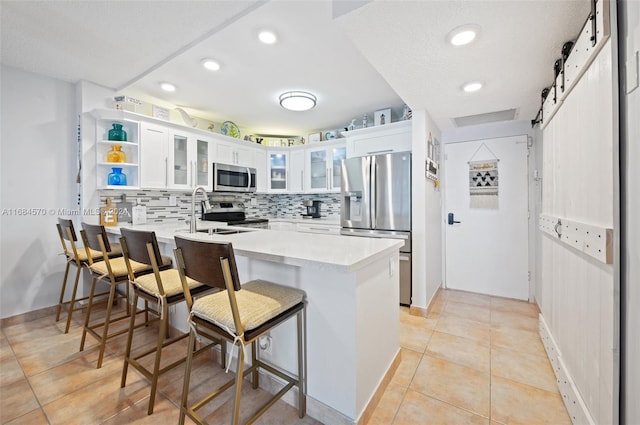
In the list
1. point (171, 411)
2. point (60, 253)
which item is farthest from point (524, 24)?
point (60, 253)

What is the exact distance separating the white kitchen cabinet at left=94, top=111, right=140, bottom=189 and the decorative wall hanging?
4.11 metres

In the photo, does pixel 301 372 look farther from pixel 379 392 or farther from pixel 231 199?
pixel 231 199

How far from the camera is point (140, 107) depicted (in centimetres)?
306

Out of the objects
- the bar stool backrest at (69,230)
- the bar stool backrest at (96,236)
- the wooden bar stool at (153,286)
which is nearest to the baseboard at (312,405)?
the wooden bar stool at (153,286)

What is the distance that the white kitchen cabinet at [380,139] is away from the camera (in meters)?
3.11

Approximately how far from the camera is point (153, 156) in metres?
3.10

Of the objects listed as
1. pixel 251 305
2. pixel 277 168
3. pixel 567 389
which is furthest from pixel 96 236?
pixel 567 389

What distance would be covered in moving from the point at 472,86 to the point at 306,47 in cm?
143

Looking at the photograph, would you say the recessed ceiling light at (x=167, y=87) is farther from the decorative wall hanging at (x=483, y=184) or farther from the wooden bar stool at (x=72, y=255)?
the decorative wall hanging at (x=483, y=184)

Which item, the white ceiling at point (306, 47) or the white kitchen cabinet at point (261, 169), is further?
the white kitchen cabinet at point (261, 169)

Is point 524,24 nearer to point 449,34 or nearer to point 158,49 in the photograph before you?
point 449,34

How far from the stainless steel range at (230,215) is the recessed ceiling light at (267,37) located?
2535 millimetres

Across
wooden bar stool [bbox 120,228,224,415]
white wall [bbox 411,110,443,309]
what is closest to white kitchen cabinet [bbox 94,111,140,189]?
wooden bar stool [bbox 120,228,224,415]

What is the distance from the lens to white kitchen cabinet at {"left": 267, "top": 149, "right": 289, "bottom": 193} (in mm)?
4605
